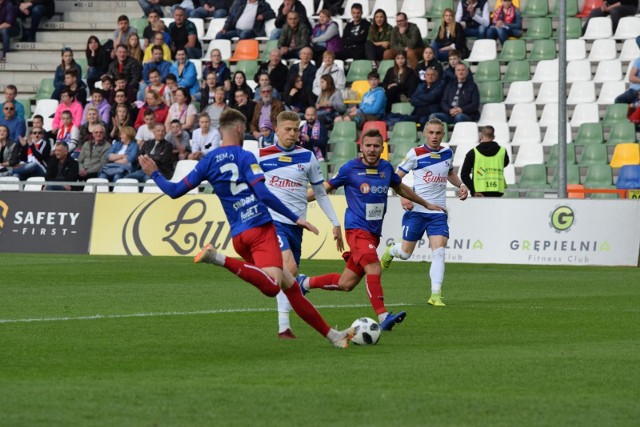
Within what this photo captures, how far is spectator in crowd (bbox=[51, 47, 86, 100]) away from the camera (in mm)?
32031

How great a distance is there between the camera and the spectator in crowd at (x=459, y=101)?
28.0 m

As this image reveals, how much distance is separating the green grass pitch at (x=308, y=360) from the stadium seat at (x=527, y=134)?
1031 cm

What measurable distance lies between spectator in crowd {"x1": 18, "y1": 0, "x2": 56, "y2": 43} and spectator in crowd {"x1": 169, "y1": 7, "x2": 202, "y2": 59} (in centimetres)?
494

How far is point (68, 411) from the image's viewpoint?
24.7 ft

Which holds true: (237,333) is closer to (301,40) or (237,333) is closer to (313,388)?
(313,388)

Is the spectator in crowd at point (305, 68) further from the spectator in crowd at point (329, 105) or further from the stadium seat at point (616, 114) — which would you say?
the stadium seat at point (616, 114)

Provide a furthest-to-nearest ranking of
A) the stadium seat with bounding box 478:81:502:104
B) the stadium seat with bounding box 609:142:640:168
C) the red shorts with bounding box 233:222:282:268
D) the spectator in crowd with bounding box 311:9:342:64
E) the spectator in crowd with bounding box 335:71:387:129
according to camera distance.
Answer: the spectator in crowd with bounding box 311:9:342:64 < the stadium seat with bounding box 478:81:502:104 < the spectator in crowd with bounding box 335:71:387:129 < the stadium seat with bounding box 609:142:640:168 < the red shorts with bounding box 233:222:282:268

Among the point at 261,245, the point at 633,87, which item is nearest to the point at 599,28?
the point at 633,87

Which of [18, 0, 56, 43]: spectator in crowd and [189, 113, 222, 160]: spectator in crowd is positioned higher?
[18, 0, 56, 43]: spectator in crowd

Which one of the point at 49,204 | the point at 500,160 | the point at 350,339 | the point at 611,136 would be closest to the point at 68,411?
the point at 350,339

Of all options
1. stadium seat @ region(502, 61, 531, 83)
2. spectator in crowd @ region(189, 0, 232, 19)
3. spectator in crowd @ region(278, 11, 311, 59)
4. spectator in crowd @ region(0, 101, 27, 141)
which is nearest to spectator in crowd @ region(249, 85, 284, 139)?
spectator in crowd @ region(278, 11, 311, 59)

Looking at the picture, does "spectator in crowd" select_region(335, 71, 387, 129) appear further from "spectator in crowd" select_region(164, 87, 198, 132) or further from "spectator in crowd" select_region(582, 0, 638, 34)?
"spectator in crowd" select_region(582, 0, 638, 34)

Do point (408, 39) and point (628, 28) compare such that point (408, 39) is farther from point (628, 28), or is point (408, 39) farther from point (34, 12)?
point (34, 12)

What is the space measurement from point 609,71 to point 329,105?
5714mm
